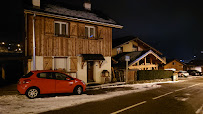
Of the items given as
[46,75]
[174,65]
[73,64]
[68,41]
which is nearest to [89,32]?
[68,41]

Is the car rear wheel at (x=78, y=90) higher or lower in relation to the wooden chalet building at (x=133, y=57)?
lower

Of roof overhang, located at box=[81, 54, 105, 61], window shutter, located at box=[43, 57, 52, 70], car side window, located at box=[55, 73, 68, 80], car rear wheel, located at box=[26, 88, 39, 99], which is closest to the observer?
car rear wheel, located at box=[26, 88, 39, 99]

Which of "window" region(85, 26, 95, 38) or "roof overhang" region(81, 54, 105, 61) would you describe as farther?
"window" region(85, 26, 95, 38)

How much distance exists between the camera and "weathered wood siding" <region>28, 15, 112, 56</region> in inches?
524

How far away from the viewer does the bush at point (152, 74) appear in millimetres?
19306

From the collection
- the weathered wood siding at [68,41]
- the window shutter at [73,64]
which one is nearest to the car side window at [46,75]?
→ the weathered wood siding at [68,41]

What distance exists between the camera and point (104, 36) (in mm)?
17156

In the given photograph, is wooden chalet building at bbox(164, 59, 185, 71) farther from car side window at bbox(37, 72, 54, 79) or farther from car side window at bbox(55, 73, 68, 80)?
car side window at bbox(37, 72, 54, 79)

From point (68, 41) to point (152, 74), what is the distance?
11.8 m

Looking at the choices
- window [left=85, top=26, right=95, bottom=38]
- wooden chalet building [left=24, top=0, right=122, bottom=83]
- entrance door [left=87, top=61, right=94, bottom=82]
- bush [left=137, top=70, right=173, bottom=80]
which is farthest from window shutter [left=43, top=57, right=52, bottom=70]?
bush [left=137, top=70, right=173, bottom=80]

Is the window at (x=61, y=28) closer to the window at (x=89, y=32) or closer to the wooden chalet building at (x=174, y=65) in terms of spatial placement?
the window at (x=89, y=32)

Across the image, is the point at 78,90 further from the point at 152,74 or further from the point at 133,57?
the point at 152,74

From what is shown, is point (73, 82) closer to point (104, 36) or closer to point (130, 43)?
point (104, 36)

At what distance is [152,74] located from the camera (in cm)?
2088
